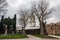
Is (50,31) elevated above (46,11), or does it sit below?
below

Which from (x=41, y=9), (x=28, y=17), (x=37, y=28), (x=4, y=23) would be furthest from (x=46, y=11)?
(x=37, y=28)

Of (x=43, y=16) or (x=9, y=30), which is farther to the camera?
(x=9, y=30)

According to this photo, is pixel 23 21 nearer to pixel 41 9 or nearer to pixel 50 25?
pixel 50 25

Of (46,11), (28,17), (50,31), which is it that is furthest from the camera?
(50,31)

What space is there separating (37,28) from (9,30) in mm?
18912

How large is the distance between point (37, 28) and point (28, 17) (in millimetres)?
16389

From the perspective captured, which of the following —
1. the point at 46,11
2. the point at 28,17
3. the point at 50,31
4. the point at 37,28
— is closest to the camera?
the point at 46,11

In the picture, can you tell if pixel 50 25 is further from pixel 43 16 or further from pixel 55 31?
pixel 43 16

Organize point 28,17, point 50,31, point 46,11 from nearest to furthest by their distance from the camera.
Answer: point 46,11
point 28,17
point 50,31

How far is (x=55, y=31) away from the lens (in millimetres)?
92438

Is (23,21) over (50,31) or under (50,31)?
over

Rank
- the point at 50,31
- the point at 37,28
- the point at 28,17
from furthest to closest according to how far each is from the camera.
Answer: the point at 37,28 < the point at 50,31 < the point at 28,17

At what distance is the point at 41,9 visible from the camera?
65000mm

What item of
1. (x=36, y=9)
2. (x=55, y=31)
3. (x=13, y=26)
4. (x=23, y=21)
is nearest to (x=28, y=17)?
(x=23, y=21)
